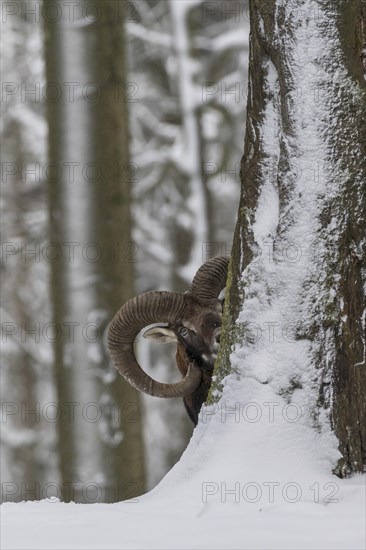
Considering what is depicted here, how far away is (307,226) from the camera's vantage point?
539 centimetres

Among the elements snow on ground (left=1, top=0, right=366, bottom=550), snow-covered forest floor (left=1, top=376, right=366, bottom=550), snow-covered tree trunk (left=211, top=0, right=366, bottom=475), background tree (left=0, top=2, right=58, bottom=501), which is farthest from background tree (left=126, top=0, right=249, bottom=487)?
snow-covered forest floor (left=1, top=376, right=366, bottom=550)

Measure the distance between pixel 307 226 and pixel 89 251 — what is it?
4190 millimetres

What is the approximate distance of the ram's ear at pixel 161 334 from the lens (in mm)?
7652

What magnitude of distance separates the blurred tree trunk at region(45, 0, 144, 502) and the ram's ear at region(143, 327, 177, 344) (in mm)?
1674

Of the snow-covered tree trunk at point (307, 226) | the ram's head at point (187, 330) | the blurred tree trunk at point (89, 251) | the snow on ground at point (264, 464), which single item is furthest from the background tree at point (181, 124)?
the snow on ground at point (264, 464)

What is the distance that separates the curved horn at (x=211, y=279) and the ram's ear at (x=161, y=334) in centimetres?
33

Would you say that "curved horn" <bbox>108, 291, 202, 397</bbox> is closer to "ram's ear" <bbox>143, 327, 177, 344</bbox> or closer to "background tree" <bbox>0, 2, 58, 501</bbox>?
"ram's ear" <bbox>143, 327, 177, 344</bbox>

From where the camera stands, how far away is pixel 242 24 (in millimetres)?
17219

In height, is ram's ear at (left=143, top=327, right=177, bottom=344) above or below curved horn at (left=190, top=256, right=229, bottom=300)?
below

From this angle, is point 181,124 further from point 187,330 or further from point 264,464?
point 264,464

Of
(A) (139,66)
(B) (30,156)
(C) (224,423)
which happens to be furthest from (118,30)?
(B) (30,156)

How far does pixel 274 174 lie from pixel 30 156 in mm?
13377

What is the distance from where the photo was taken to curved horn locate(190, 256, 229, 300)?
7.49 m

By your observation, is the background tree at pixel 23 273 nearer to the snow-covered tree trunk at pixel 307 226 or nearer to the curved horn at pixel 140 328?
the curved horn at pixel 140 328
